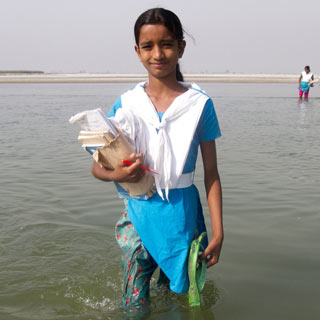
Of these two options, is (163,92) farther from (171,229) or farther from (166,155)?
(171,229)

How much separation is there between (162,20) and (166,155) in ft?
2.28

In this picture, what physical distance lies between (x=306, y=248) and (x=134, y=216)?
88.1 inches

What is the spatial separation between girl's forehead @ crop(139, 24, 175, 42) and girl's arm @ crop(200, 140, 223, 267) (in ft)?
1.99

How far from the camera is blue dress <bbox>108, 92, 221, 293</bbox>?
240 centimetres

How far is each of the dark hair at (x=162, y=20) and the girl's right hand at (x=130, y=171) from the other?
2.25ft

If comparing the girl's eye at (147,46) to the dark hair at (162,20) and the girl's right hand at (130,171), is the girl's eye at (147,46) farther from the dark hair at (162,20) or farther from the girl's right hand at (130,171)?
the girl's right hand at (130,171)

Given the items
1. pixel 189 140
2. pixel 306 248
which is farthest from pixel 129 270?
pixel 306 248

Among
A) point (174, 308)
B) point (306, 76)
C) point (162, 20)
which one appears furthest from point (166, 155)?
point (306, 76)

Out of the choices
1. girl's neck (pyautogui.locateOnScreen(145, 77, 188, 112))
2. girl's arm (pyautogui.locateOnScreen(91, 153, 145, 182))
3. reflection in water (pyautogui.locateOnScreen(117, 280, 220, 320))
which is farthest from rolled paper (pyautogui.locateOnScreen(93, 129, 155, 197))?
reflection in water (pyautogui.locateOnScreen(117, 280, 220, 320))

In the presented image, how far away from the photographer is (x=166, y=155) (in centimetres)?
232

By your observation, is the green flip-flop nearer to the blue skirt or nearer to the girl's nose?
the blue skirt

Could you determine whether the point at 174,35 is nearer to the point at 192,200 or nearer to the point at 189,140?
the point at 189,140

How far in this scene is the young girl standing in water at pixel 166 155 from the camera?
2350mm

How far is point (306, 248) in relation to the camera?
410 cm
